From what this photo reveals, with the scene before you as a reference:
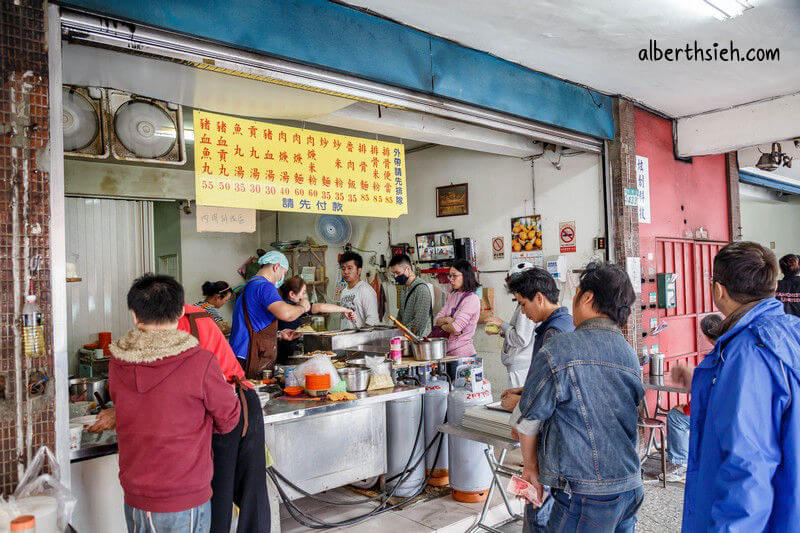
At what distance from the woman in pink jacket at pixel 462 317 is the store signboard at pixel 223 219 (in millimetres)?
2297

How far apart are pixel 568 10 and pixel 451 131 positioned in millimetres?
1772

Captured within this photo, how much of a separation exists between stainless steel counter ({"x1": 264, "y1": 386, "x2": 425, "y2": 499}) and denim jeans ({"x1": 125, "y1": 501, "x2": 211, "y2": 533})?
1014mm

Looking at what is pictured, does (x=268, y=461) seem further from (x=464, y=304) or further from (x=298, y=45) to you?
(x=464, y=304)

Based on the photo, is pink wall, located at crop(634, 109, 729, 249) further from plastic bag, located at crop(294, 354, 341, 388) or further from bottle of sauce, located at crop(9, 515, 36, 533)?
bottle of sauce, located at crop(9, 515, 36, 533)

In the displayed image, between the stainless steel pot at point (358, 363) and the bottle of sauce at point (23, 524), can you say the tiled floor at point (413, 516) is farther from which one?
the bottle of sauce at point (23, 524)

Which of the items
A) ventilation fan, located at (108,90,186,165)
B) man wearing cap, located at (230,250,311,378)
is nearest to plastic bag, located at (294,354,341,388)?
man wearing cap, located at (230,250,311,378)

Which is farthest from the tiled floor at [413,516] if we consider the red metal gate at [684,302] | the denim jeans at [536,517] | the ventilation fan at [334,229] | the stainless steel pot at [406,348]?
the ventilation fan at [334,229]

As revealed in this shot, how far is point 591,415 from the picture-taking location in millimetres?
2307

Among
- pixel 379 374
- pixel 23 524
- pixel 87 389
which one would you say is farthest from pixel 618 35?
pixel 23 524

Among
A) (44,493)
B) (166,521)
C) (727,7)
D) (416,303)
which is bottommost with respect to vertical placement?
(166,521)

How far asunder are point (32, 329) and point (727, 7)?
4434mm

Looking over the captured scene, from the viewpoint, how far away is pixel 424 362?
16.5 feet

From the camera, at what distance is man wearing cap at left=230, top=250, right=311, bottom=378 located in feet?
14.4

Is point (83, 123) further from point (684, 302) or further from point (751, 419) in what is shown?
point (684, 302)
